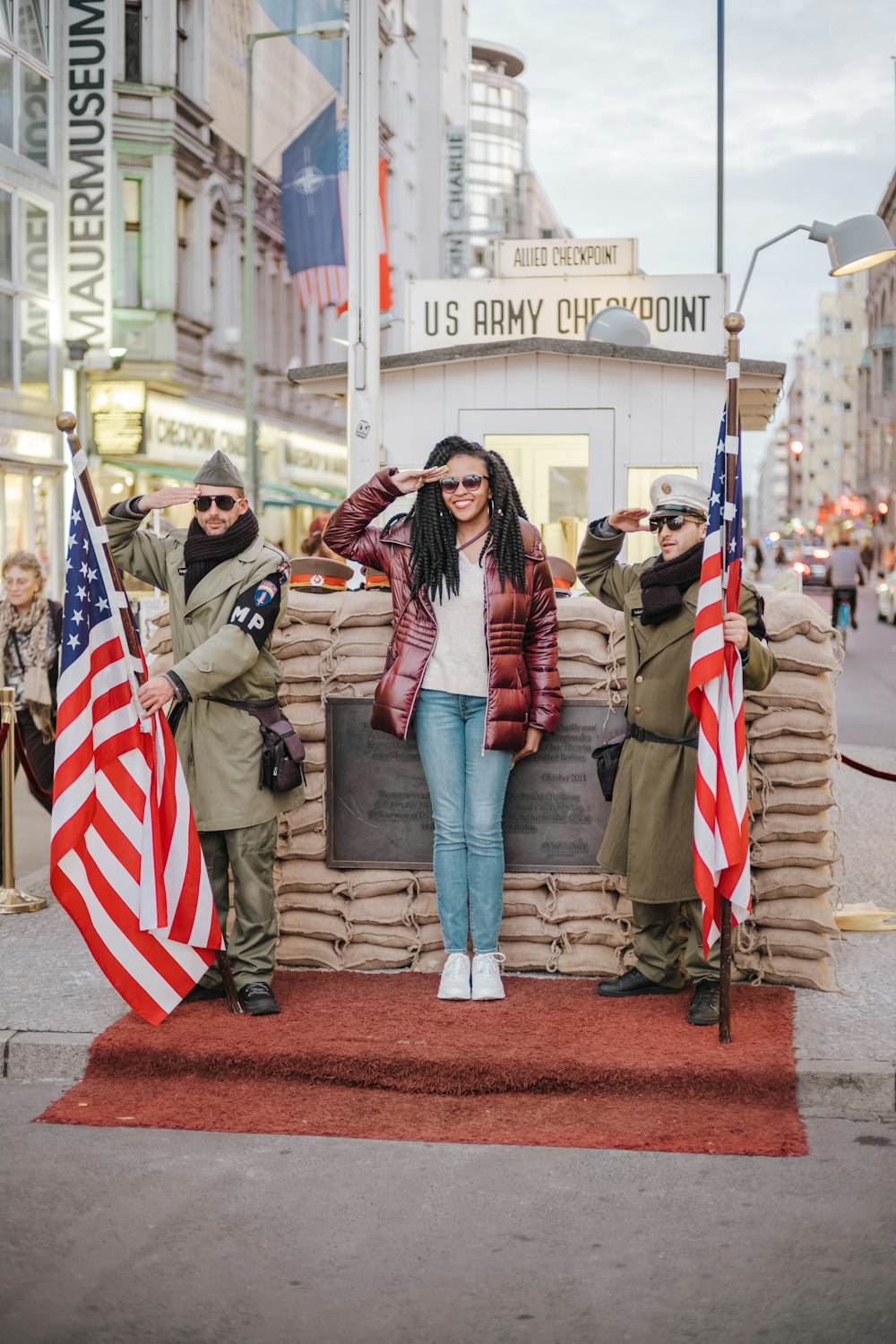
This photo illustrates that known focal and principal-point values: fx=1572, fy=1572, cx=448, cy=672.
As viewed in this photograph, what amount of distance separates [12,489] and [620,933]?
18938mm

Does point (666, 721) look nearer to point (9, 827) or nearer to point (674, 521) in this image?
point (674, 521)

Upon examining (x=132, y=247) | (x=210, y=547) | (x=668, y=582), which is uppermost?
(x=132, y=247)

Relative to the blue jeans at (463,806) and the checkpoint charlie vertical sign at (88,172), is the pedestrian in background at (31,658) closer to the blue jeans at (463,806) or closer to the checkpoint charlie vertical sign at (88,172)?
the blue jeans at (463,806)

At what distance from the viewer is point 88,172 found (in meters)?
25.0

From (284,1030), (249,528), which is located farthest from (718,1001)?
(249,528)

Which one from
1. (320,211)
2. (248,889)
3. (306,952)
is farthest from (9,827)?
(320,211)

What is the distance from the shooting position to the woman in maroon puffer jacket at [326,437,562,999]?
19.2ft

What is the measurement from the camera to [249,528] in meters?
5.91

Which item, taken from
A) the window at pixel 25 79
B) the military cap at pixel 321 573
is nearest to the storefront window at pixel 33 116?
the window at pixel 25 79

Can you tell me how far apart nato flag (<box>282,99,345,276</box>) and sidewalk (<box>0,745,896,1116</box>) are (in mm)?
6791

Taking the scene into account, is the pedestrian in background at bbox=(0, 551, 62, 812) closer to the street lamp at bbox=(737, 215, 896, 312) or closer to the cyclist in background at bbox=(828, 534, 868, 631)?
the street lamp at bbox=(737, 215, 896, 312)

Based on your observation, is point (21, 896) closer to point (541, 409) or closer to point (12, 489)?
point (541, 409)

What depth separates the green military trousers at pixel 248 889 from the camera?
19.4ft

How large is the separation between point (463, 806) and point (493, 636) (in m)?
0.67
